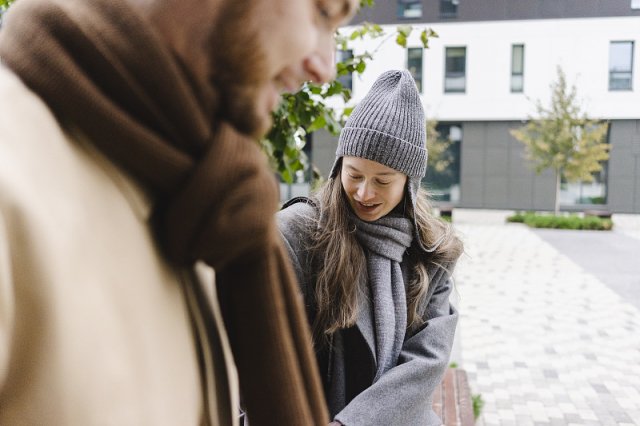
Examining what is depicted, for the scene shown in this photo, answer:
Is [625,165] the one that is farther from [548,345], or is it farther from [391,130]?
[391,130]

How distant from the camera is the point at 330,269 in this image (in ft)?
7.17

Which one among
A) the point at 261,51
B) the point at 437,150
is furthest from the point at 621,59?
the point at 261,51

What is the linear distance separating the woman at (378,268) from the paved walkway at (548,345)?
0.50 metres

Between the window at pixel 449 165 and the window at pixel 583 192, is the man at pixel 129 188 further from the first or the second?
the window at pixel 583 192

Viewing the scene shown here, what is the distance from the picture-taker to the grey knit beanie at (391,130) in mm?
2305

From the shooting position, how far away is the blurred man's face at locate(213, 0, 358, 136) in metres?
0.85

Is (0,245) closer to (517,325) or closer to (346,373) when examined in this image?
(346,373)

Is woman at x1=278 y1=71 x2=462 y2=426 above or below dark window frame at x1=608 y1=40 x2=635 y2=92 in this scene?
below

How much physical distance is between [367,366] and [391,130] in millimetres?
867

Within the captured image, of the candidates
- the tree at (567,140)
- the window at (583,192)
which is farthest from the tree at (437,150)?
the window at (583,192)

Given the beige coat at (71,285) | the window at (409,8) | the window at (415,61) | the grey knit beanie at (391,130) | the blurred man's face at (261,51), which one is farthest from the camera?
the window at (409,8)

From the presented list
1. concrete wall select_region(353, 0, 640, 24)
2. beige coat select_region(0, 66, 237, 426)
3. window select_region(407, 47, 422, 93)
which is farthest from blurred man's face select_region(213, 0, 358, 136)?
window select_region(407, 47, 422, 93)

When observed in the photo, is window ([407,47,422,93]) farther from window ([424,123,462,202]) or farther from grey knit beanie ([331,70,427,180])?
grey knit beanie ([331,70,427,180])

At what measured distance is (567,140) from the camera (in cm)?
2403
